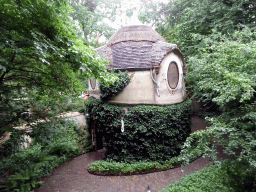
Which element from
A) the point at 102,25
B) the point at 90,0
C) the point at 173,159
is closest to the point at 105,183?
the point at 173,159

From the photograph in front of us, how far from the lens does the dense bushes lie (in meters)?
4.84

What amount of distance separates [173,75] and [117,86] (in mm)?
3795

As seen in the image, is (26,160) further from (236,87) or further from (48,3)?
(236,87)

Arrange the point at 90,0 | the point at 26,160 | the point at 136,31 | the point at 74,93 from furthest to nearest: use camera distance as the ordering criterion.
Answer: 1. the point at 90,0
2. the point at 136,31
3. the point at 26,160
4. the point at 74,93

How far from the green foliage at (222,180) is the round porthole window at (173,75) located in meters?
4.96

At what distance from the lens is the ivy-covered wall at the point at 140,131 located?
29.0 feet

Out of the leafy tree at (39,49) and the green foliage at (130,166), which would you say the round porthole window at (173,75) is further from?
the leafy tree at (39,49)

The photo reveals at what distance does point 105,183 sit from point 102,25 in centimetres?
1435

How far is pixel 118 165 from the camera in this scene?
858 cm

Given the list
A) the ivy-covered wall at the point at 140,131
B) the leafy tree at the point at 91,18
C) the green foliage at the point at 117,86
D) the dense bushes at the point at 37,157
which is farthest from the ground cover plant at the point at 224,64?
the leafy tree at the point at 91,18

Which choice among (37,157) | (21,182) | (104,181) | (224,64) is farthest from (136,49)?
(21,182)

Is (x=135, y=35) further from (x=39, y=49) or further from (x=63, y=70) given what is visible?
(x=39, y=49)

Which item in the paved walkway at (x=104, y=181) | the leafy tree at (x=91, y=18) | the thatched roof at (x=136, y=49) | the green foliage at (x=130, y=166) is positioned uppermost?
the leafy tree at (x=91, y=18)

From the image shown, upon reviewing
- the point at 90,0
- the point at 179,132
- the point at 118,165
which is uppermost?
the point at 90,0
